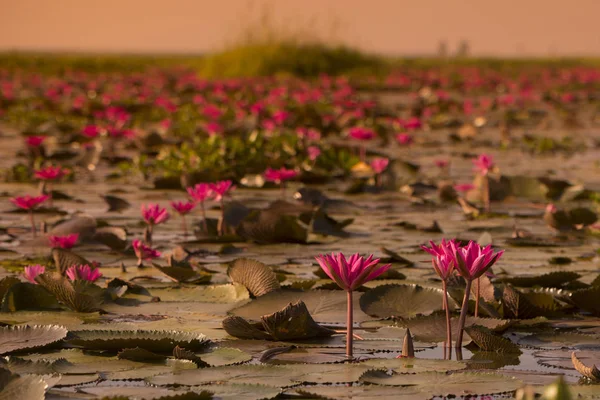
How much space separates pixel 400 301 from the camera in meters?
3.44

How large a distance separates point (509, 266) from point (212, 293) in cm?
140

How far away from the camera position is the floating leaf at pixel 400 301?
3.40 meters

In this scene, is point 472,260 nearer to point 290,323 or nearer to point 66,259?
point 290,323

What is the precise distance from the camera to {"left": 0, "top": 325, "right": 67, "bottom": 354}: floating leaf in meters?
2.85

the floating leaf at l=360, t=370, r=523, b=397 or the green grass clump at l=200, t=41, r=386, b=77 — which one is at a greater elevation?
the green grass clump at l=200, t=41, r=386, b=77

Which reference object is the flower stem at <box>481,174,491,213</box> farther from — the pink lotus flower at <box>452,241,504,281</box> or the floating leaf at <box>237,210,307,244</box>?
the pink lotus flower at <box>452,241,504,281</box>

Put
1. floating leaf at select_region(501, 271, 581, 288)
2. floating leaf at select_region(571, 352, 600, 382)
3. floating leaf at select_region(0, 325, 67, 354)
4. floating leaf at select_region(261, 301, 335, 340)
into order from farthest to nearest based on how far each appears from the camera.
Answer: floating leaf at select_region(501, 271, 581, 288) → floating leaf at select_region(261, 301, 335, 340) → floating leaf at select_region(0, 325, 67, 354) → floating leaf at select_region(571, 352, 600, 382)

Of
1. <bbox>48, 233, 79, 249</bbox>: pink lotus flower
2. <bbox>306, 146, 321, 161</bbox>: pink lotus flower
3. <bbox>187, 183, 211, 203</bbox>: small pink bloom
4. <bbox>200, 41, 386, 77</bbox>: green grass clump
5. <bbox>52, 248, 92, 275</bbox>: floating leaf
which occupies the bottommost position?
<bbox>52, 248, 92, 275</bbox>: floating leaf

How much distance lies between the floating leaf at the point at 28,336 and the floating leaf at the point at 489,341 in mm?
1139

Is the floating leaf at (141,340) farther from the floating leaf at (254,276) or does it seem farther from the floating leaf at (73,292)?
the floating leaf at (254,276)

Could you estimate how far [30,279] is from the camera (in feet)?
11.7

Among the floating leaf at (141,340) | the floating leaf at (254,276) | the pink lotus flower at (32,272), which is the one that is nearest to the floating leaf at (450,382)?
the floating leaf at (141,340)

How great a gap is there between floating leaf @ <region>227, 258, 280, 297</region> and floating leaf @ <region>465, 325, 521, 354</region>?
34.1 inches

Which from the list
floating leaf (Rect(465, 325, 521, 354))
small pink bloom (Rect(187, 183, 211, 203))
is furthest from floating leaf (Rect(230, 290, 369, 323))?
small pink bloom (Rect(187, 183, 211, 203))
